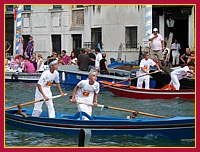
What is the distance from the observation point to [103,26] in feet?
96.8

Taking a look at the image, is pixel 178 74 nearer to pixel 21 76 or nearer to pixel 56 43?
pixel 21 76

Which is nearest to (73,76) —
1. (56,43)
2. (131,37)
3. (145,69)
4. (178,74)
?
(145,69)

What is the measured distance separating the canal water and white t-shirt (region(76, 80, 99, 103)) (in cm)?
79

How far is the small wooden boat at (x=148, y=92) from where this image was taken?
17.0m

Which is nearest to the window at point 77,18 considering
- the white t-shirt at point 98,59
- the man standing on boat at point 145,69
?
the white t-shirt at point 98,59

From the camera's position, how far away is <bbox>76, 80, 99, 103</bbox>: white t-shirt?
11.5 meters

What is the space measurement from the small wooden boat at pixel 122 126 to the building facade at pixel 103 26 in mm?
14654

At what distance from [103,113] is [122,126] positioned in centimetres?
346

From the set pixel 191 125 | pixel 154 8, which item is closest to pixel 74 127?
pixel 191 125

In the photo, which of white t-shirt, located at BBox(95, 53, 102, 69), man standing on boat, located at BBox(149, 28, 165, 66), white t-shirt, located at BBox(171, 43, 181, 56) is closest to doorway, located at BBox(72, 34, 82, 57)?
white t-shirt, located at BBox(171, 43, 181, 56)

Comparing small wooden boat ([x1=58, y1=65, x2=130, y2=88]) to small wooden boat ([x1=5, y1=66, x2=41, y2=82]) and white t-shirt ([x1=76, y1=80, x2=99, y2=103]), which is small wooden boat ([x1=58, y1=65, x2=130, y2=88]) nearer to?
small wooden boat ([x1=5, y1=66, x2=41, y2=82])

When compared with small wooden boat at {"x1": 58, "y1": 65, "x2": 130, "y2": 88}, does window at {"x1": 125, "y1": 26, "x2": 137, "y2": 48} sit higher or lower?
higher

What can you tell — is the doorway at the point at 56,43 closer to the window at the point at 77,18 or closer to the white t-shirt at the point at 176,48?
the window at the point at 77,18

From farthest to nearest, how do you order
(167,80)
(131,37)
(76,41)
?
(76,41) < (131,37) < (167,80)
